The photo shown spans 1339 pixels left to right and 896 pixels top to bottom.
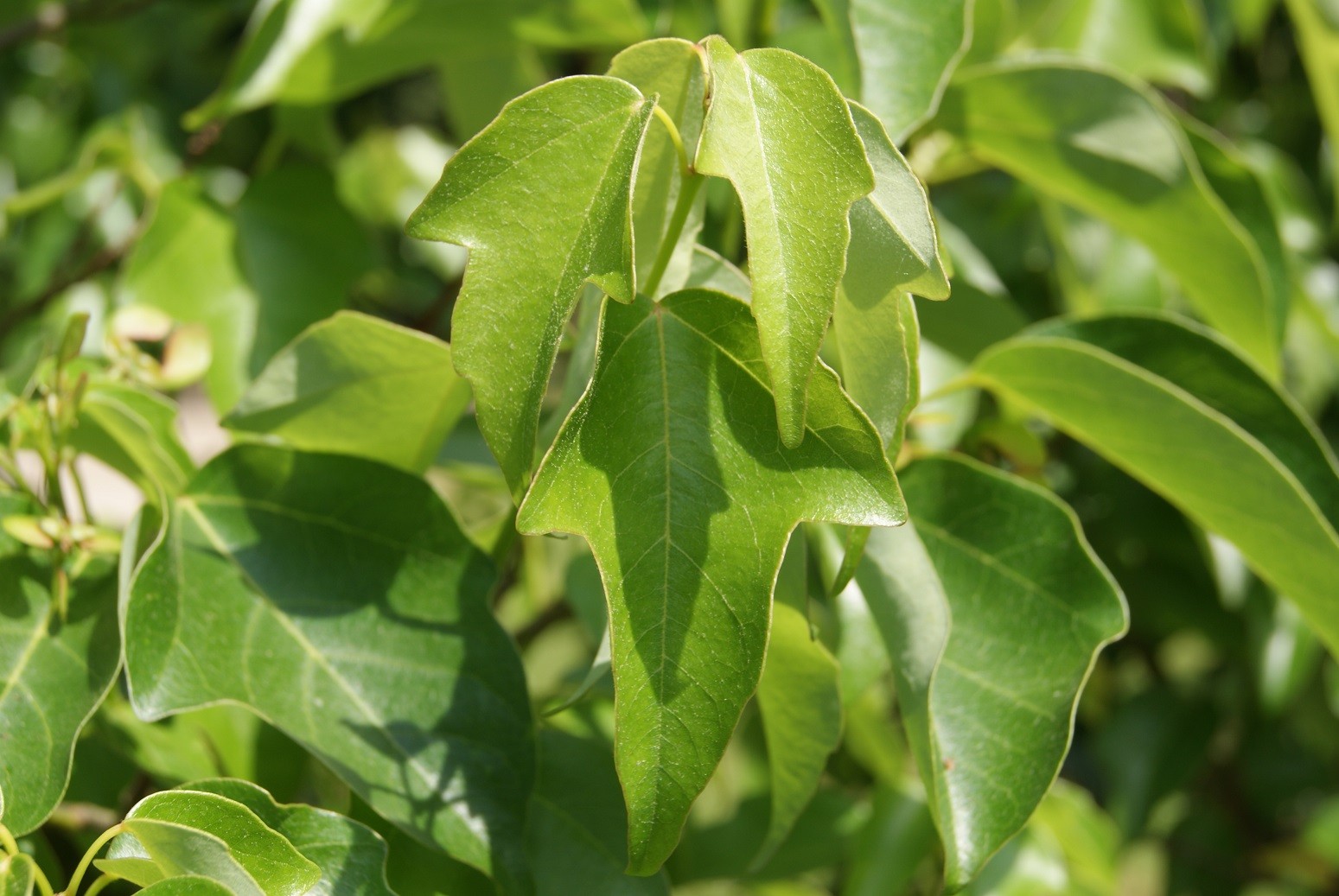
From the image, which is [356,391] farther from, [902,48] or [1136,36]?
[1136,36]

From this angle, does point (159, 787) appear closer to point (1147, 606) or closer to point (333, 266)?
point (333, 266)

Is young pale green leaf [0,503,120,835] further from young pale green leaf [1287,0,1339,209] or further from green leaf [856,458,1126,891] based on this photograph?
young pale green leaf [1287,0,1339,209]

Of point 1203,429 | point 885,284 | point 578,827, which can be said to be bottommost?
point 578,827

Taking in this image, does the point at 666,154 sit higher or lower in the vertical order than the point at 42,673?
higher

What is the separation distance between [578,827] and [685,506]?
29 cm

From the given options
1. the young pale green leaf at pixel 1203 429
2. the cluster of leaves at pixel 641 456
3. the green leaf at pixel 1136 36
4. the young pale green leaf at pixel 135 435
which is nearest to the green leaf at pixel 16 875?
the cluster of leaves at pixel 641 456

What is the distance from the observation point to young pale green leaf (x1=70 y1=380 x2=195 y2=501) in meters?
0.65

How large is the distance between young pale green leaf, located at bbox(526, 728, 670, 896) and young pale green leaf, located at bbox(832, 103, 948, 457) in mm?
303

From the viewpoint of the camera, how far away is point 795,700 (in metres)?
0.62

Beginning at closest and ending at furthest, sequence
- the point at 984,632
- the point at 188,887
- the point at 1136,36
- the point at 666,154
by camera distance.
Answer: the point at 188,887 → the point at 666,154 → the point at 984,632 → the point at 1136,36

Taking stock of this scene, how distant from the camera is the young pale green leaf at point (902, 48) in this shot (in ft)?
2.26

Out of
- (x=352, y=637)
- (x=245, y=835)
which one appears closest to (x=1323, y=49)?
(x=352, y=637)

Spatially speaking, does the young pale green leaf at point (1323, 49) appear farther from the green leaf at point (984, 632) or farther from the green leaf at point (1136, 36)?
the green leaf at point (984, 632)

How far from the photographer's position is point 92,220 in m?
1.29
